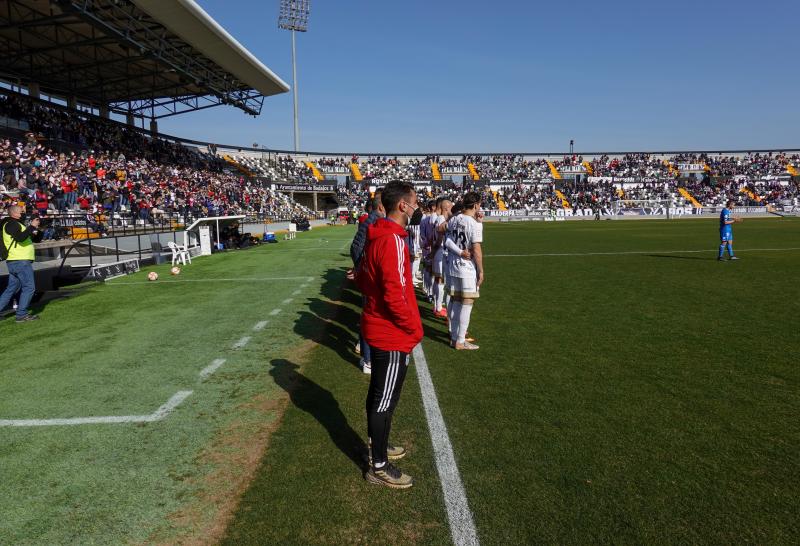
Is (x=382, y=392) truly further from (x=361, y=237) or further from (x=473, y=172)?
(x=473, y=172)

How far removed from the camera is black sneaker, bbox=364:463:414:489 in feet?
10.9

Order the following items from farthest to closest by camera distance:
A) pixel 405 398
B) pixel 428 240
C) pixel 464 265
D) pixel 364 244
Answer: pixel 428 240, pixel 464 265, pixel 364 244, pixel 405 398

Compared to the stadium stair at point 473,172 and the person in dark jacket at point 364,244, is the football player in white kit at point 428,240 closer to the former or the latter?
the person in dark jacket at point 364,244

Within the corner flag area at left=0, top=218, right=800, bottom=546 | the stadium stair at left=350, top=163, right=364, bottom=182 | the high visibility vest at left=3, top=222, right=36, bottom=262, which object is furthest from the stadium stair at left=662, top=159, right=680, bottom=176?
the high visibility vest at left=3, top=222, right=36, bottom=262

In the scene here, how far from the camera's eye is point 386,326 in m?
3.34

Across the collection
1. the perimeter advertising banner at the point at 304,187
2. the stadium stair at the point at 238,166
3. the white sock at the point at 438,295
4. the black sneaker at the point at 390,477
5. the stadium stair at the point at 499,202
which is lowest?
the black sneaker at the point at 390,477

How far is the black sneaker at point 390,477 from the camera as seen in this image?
3.31 metres

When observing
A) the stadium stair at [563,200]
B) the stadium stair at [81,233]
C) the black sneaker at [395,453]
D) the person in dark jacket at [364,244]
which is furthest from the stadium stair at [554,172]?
the black sneaker at [395,453]

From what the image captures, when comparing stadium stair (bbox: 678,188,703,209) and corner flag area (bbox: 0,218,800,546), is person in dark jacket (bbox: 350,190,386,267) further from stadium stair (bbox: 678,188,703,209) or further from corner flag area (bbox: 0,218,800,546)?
stadium stair (bbox: 678,188,703,209)

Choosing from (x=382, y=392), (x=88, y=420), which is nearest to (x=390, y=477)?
(x=382, y=392)

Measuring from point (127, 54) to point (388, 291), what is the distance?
116ft

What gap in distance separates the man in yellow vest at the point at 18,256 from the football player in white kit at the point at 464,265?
23.2ft

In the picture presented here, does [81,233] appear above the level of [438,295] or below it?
above

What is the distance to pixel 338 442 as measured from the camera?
3947 millimetres
